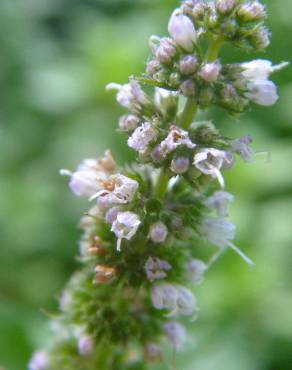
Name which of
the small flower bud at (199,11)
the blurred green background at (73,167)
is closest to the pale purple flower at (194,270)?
the small flower bud at (199,11)

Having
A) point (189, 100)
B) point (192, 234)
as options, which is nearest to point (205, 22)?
point (189, 100)

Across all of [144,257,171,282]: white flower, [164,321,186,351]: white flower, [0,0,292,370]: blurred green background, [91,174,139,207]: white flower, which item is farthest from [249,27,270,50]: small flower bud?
[0,0,292,370]: blurred green background

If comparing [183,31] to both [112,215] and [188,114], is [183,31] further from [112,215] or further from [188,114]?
[112,215]

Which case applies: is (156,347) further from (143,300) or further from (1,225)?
(1,225)

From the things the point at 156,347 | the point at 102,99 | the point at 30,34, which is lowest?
the point at 156,347

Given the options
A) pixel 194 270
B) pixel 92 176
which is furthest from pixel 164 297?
pixel 92 176

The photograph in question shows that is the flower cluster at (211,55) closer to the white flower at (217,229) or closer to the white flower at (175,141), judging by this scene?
the white flower at (175,141)

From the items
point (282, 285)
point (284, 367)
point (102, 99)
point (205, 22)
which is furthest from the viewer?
point (102, 99)
